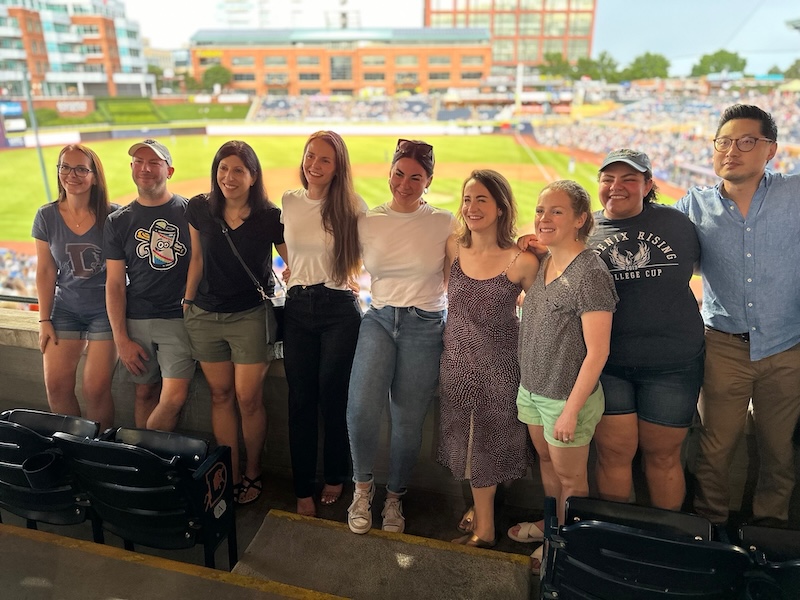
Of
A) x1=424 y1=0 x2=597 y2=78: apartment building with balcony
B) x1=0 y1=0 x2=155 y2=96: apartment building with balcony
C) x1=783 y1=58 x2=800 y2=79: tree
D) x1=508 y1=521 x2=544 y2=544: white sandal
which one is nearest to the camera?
x1=508 y1=521 x2=544 y2=544: white sandal

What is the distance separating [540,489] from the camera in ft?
A: 7.39

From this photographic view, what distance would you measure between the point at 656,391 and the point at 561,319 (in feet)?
1.43

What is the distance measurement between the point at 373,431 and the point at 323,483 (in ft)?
2.17

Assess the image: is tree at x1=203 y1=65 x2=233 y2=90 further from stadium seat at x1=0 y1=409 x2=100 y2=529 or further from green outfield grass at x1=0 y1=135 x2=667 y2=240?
green outfield grass at x1=0 y1=135 x2=667 y2=240

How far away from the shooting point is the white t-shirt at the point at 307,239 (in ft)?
6.48

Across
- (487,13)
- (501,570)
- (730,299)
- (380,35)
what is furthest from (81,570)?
(380,35)

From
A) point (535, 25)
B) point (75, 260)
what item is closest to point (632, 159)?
point (75, 260)

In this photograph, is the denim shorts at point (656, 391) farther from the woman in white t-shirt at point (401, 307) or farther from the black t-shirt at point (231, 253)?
the black t-shirt at point (231, 253)

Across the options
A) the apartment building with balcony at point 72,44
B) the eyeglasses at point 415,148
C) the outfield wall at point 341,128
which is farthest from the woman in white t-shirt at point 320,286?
the outfield wall at point 341,128

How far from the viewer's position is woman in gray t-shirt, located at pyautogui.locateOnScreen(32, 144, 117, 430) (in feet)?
7.50

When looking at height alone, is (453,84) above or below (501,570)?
above

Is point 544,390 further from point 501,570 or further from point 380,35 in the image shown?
point 380,35

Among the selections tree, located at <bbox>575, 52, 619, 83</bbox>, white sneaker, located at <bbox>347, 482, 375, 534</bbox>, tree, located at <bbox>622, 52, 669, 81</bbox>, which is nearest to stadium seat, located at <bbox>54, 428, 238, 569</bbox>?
white sneaker, located at <bbox>347, 482, 375, 534</bbox>

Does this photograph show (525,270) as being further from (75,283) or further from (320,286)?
(75,283)
